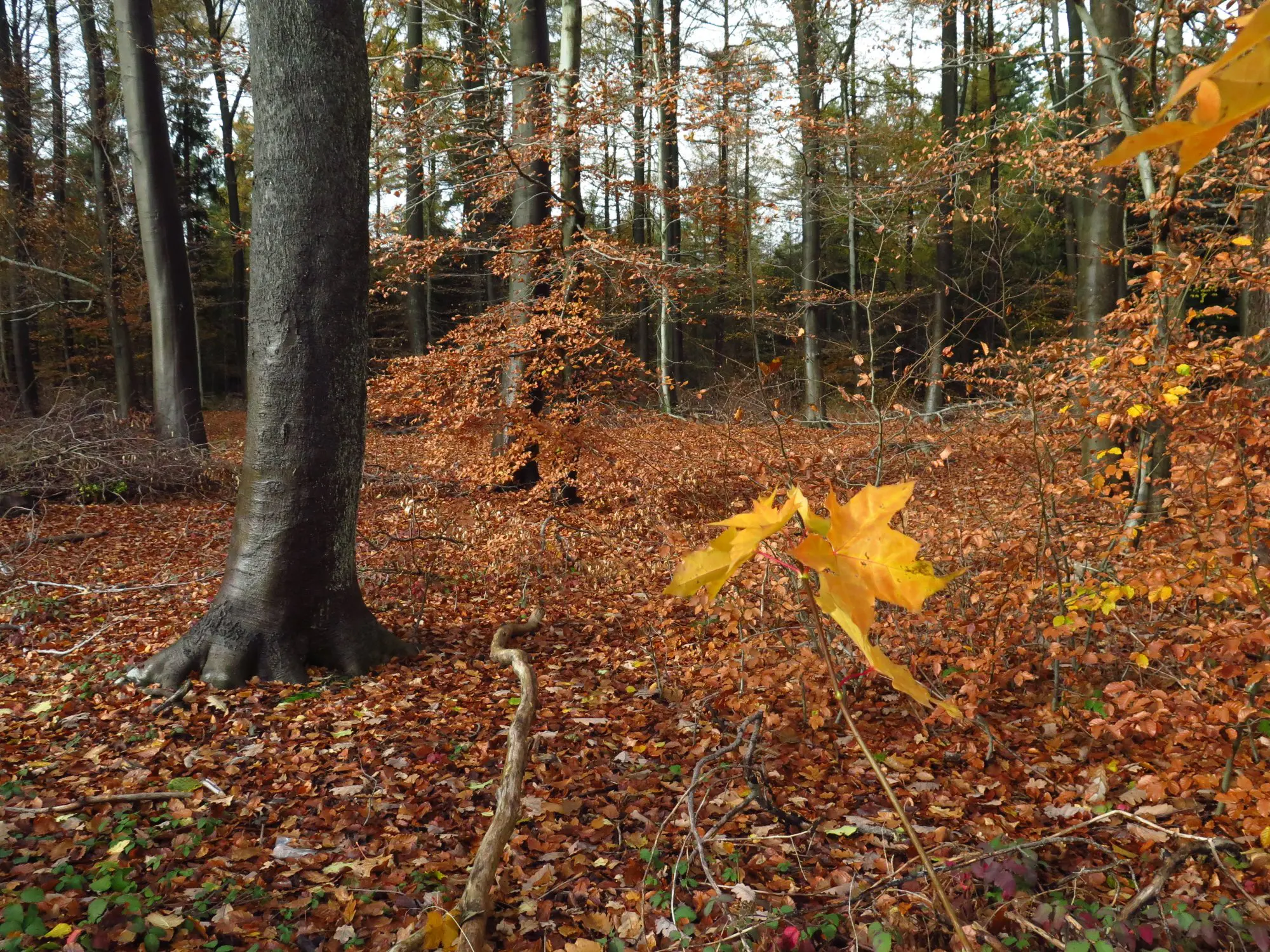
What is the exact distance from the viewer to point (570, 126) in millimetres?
8344

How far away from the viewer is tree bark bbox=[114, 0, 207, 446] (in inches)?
380

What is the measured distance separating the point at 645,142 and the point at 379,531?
5272mm

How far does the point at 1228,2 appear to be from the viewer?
166 inches

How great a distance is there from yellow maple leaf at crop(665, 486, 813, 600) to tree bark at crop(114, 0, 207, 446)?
10803 millimetres

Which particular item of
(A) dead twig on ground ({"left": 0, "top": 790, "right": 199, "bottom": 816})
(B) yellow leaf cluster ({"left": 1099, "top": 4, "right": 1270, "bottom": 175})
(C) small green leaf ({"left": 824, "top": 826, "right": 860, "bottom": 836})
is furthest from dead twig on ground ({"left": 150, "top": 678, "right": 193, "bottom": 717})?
(B) yellow leaf cluster ({"left": 1099, "top": 4, "right": 1270, "bottom": 175})

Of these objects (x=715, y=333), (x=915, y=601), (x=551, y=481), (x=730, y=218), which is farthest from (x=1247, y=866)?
(x=715, y=333)

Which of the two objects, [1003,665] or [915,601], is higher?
[915,601]

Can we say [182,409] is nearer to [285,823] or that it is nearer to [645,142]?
[645,142]

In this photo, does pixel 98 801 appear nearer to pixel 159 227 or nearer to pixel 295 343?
pixel 295 343

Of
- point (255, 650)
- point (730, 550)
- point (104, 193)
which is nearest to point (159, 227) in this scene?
point (104, 193)

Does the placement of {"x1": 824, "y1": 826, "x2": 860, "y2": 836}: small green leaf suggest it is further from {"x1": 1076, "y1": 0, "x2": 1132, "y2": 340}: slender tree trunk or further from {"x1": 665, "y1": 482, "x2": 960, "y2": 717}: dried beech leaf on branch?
{"x1": 1076, "y1": 0, "x2": 1132, "y2": 340}: slender tree trunk

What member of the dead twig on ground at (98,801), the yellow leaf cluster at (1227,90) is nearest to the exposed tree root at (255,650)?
the dead twig on ground at (98,801)

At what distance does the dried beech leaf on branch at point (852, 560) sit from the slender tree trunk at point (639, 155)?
708 centimetres

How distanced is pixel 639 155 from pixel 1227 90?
10271 millimetres
